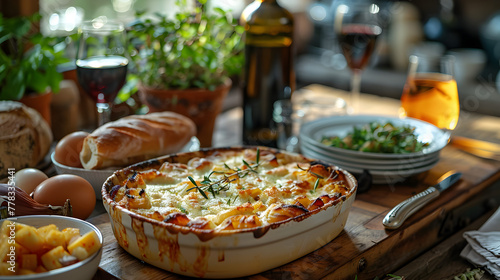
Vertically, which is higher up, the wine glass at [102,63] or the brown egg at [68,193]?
the wine glass at [102,63]

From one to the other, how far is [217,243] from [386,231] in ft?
1.49

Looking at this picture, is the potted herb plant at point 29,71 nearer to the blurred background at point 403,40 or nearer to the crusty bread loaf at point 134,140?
the crusty bread loaf at point 134,140

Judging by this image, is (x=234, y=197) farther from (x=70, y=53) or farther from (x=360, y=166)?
(x=70, y=53)

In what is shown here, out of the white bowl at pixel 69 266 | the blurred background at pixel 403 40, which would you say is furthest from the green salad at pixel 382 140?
the blurred background at pixel 403 40

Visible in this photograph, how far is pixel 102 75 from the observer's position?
1408 millimetres

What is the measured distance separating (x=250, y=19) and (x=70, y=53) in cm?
118

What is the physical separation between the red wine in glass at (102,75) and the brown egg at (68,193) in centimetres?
36

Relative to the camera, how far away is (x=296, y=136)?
182 cm

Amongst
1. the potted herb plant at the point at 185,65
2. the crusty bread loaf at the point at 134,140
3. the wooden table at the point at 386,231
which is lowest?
the wooden table at the point at 386,231

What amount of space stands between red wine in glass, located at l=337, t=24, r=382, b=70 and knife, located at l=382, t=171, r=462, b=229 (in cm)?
66

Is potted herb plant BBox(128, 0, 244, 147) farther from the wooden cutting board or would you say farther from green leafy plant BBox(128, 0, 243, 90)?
the wooden cutting board

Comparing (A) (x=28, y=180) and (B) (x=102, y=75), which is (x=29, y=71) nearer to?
(B) (x=102, y=75)

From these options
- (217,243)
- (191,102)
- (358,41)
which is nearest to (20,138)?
(191,102)

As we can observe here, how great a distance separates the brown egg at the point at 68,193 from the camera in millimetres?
1099
